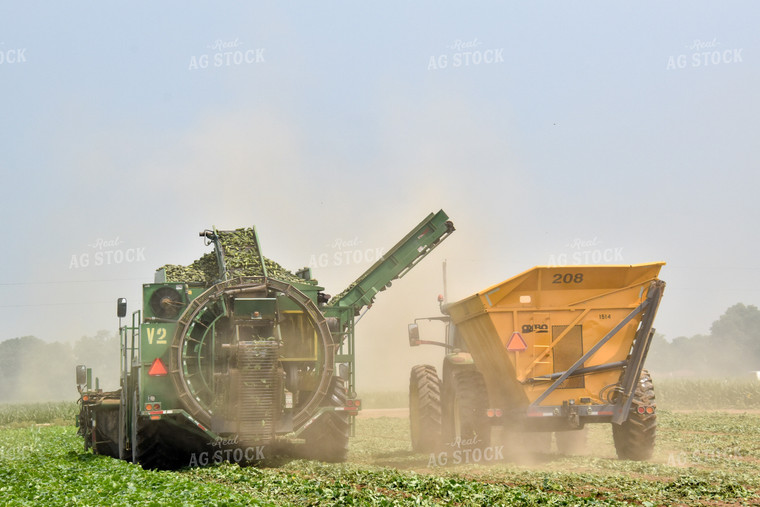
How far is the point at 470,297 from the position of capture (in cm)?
1484

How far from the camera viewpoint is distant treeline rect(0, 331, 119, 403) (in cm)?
13875

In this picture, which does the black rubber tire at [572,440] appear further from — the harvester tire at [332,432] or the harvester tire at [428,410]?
the harvester tire at [332,432]

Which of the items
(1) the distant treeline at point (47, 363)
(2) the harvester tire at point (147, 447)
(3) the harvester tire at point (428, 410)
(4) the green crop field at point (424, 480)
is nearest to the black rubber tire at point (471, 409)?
(4) the green crop field at point (424, 480)

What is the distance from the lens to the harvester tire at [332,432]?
49.1 ft

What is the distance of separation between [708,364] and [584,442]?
108 m

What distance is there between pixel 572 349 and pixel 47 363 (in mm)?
151407

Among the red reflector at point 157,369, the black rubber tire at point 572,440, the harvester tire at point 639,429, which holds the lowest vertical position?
the black rubber tire at point 572,440

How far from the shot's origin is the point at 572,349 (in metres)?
14.3

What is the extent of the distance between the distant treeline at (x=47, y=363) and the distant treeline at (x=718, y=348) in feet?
303

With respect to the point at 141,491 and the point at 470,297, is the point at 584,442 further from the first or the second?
the point at 141,491

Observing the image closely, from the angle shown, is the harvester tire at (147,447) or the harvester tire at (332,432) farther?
the harvester tire at (332,432)

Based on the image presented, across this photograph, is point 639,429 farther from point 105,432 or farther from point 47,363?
point 47,363

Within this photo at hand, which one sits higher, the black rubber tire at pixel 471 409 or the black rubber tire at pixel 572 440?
the black rubber tire at pixel 471 409

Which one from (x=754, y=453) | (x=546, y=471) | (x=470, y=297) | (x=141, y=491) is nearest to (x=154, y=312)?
(x=141, y=491)
